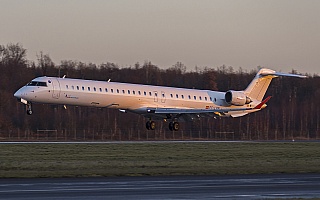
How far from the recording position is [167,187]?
76.0 feet

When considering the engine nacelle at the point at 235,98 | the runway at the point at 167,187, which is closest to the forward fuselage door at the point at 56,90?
the engine nacelle at the point at 235,98

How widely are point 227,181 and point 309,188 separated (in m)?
3.22

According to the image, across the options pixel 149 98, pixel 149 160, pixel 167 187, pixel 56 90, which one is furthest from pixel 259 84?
pixel 167 187

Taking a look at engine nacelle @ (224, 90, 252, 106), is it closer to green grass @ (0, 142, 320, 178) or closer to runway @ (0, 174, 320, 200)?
green grass @ (0, 142, 320, 178)

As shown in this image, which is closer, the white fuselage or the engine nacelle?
the white fuselage

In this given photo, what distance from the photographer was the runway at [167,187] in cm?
2081

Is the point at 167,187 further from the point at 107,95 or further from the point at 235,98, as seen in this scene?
the point at 235,98

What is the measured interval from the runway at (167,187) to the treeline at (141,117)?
40.0m

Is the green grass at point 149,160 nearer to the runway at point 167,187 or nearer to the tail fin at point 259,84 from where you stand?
the runway at point 167,187

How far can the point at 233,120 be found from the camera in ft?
299

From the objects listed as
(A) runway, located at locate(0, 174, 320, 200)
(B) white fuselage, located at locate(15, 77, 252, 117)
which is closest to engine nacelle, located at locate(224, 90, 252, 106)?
(B) white fuselage, located at locate(15, 77, 252, 117)

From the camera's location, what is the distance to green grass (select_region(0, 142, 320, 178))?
30266mm

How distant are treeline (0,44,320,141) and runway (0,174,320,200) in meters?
40.0

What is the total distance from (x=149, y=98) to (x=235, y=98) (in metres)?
8.47
